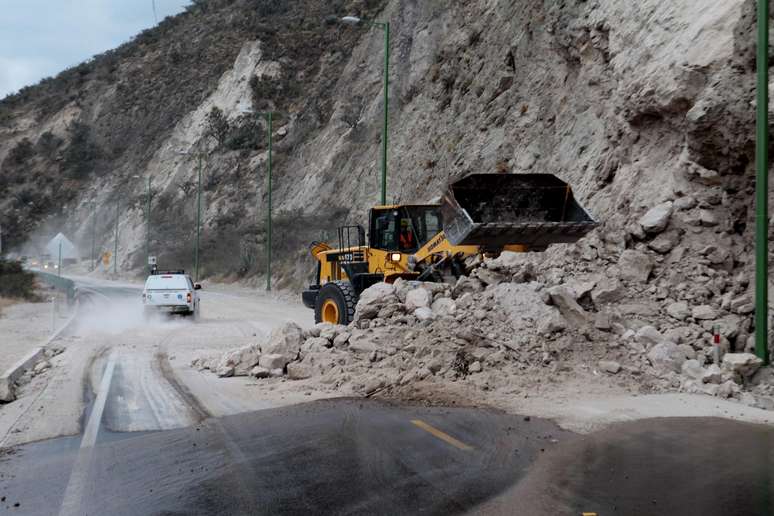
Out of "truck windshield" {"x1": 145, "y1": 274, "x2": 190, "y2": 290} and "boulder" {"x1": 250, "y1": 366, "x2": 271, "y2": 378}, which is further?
"truck windshield" {"x1": 145, "y1": 274, "x2": 190, "y2": 290}

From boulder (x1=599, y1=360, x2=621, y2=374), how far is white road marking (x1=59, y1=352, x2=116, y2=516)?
6.31 m

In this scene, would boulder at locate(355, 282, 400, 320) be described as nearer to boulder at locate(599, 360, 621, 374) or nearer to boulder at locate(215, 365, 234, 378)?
boulder at locate(215, 365, 234, 378)

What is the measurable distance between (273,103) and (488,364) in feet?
180

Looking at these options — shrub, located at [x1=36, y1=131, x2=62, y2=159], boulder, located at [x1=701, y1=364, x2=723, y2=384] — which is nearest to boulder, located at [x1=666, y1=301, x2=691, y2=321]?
boulder, located at [x1=701, y1=364, x2=723, y2=384]

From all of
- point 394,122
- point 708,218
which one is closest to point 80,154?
point 394,122

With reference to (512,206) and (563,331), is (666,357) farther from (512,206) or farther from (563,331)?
(512,206)

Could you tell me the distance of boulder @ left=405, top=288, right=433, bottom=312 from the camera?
12.0m

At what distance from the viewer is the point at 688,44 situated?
48.7 ft

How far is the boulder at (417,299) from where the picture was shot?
473 inches

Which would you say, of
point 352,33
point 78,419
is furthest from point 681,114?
point 352,33

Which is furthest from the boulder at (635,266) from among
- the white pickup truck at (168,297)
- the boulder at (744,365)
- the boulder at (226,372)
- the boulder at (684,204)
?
the white pickup truck at (168,297)

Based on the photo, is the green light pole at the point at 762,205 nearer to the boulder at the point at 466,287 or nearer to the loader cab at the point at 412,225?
the boulder at the point at 466,287

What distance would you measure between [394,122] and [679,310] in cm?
3077

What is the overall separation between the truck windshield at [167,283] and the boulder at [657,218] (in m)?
14.4
